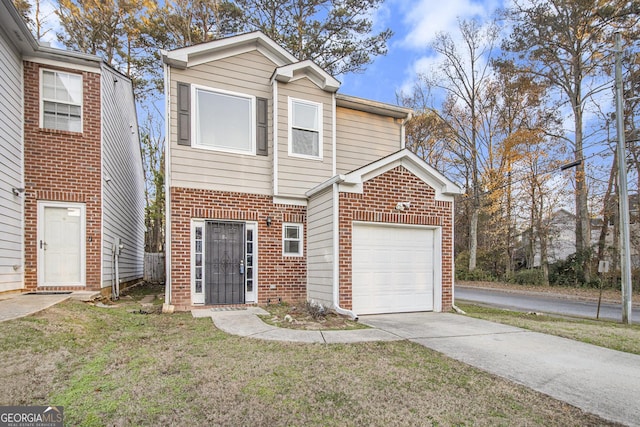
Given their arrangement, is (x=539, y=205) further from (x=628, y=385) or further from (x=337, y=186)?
(x=628, y=385)

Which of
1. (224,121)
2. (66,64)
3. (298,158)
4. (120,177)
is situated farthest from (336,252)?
(120,177)

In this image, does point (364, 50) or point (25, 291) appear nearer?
point (25, 291)

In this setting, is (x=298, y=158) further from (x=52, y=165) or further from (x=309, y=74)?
(x=52, y=165)

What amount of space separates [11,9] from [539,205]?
72.8 ft

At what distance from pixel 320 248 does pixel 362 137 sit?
166 inches

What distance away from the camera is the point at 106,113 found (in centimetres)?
900

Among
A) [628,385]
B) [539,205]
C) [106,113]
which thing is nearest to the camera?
[628,385]

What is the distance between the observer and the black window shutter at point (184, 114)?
8102mm

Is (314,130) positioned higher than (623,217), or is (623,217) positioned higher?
(314,130)

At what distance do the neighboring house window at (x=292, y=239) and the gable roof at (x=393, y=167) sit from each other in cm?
92

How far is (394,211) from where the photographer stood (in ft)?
26.3

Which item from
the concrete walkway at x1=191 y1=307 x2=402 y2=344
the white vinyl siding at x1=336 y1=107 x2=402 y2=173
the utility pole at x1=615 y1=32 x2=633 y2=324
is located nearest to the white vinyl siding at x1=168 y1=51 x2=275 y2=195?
the white vinyl siding at x1=336 y1=107 x2=402 y2=173

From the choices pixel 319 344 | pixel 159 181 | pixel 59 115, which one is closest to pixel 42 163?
pixel 59 115

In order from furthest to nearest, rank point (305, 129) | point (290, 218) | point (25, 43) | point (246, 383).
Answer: point (305, 129) < point (290, 218) < point (25, 43) < point (246, 383)
